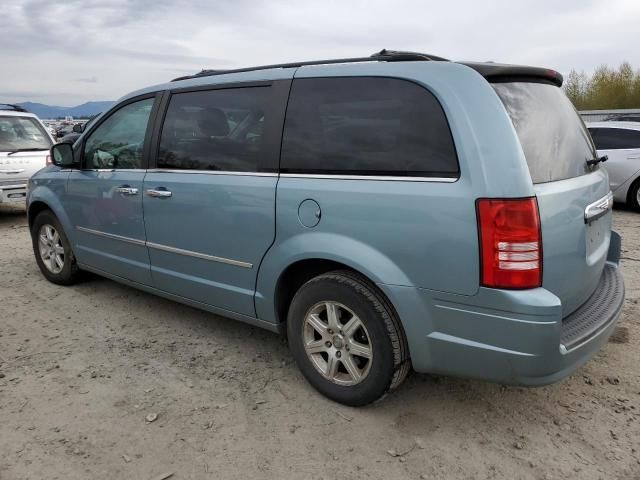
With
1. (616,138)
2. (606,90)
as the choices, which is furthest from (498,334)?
(606,90)

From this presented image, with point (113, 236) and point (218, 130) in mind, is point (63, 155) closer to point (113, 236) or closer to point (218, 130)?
point (113, 236)

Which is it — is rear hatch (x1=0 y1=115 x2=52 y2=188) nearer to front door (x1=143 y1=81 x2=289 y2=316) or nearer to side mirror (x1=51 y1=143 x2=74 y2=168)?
side mirror (x1=51 y1=143 x2=74 y2=168)

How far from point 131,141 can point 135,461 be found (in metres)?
2.37

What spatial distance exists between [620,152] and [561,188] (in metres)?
8.01

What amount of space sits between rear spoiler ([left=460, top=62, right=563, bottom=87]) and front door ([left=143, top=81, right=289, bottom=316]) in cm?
111

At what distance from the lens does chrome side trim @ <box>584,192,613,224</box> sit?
2.54 meters

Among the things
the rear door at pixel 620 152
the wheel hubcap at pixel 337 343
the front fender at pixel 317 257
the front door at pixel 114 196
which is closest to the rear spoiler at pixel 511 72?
the front fender at pixel 317 257

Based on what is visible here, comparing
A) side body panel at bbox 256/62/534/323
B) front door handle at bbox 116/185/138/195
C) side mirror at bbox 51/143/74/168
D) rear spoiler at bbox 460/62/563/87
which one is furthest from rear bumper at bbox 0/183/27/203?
rear spoiler at bbox 460/62/563/87

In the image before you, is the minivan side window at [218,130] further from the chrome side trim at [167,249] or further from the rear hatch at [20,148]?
the rear hatch at [20,148]

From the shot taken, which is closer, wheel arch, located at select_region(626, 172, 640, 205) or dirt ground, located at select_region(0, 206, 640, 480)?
dirt ground, located at select_region(0, 206, 640, 480)

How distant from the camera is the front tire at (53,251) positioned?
473 cm

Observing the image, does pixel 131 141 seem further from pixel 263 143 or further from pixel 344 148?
pixel 344 148

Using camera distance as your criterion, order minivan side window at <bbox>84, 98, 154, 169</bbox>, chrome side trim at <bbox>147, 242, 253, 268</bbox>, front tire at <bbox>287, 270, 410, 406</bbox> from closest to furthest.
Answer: front tire at <bbox>287, 270, 410, 406</bbox>, chrome side trim at <bbox>147, 242, 253, 268</bbox>, minivan side window at <bbox>84, 98, 154, 169</bbox>

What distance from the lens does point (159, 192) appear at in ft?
11.5
